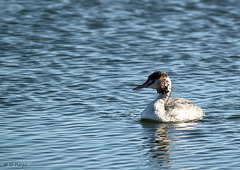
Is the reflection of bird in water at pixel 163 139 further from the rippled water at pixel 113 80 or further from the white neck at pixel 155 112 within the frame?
the white neck at pixel 155 112

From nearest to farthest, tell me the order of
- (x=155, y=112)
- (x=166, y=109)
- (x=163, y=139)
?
(x=163, y=139) < (x=155, y=112) < (x=166, y=109)

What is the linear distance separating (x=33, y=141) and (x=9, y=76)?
20.9 feet

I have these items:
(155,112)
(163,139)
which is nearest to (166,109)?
(155,112)

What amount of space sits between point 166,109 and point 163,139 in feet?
5.89

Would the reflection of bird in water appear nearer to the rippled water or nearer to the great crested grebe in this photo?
the rippled water

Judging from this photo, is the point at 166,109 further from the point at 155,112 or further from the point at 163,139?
the point at 163,139

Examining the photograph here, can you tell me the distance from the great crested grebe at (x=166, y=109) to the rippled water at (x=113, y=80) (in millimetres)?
249

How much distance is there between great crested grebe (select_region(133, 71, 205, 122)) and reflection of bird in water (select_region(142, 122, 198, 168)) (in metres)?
0.22

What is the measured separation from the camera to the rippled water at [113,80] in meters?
12.4

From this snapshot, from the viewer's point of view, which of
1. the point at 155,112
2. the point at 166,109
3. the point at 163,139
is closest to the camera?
the point at 163,139

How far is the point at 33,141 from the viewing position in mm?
13031

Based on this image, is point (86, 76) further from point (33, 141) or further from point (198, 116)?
point (33, 141)

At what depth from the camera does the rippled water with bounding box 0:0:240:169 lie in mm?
12367

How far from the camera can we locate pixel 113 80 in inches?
735
